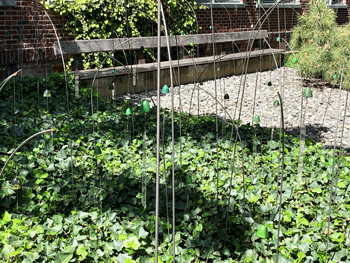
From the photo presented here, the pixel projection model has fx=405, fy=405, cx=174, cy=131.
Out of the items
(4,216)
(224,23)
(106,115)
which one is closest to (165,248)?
(4,216)

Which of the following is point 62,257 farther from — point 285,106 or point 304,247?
point 285,106

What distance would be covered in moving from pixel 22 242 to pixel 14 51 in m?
4.38

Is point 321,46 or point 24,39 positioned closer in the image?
point 24,39

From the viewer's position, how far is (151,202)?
222 centimetres

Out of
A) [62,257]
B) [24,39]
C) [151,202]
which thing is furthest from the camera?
[24,39]

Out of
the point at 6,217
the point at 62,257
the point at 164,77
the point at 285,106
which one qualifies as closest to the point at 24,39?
the point at 164,77

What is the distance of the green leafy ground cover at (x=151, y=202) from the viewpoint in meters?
1.82

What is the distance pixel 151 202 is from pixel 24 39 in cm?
448

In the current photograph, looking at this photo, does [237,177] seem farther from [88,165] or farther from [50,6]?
[50,6]

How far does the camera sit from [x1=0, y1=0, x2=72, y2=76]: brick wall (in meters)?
5.57

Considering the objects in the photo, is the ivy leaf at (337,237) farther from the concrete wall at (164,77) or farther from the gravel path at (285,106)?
the concrete wall at (164,77)

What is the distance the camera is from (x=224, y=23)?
888cm

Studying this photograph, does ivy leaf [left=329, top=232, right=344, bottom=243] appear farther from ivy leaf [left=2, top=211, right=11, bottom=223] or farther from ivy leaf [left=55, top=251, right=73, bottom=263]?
ivy leaf [left=2, top=211, right=11, bottom=223]

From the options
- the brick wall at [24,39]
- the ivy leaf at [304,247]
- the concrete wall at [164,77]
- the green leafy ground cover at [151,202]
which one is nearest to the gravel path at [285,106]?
the concrete wall at [164,77]
